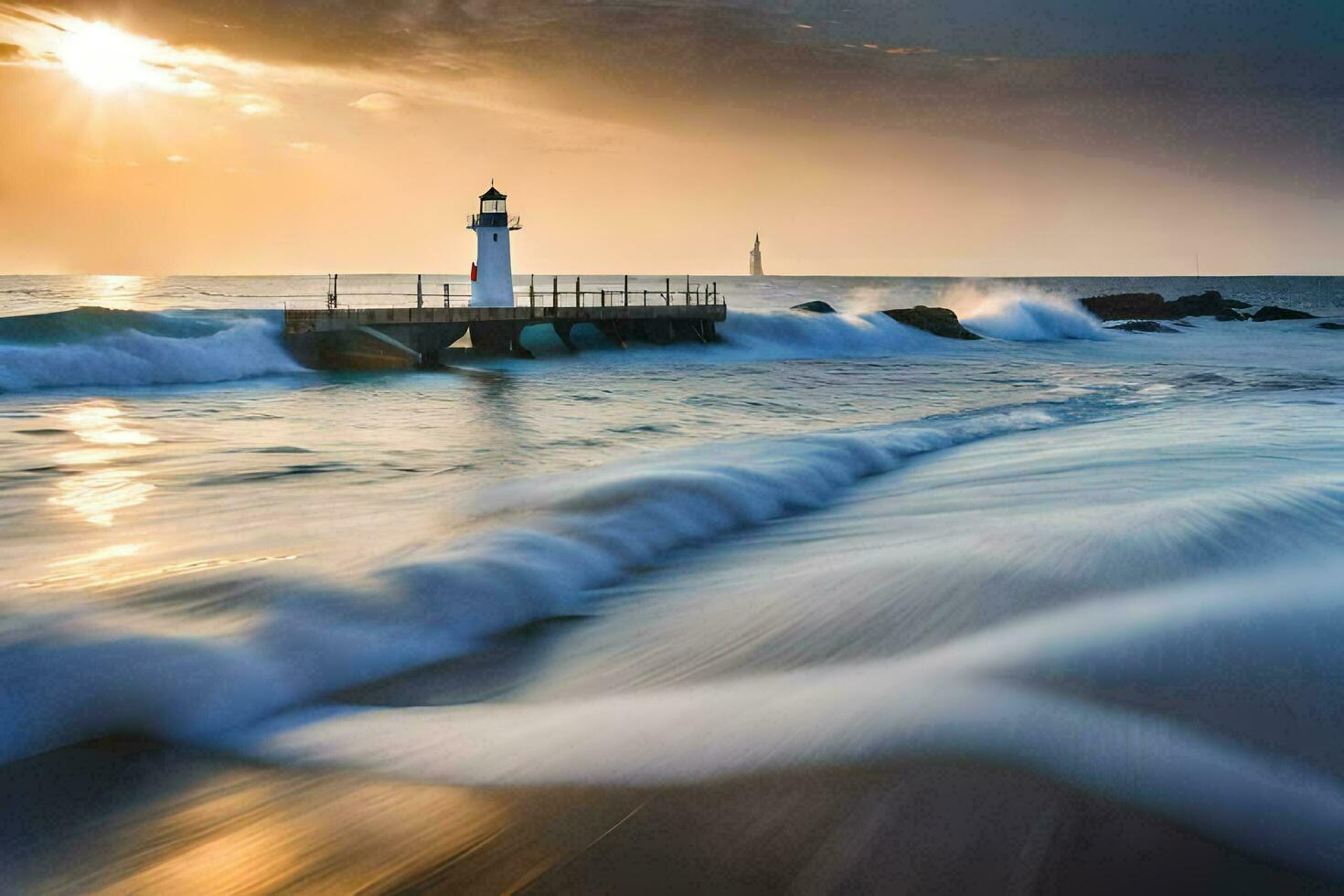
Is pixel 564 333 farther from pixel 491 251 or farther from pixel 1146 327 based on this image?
pixel 1146 327

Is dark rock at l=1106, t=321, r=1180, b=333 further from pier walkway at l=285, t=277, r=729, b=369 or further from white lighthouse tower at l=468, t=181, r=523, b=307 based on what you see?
white lighthouse tower at l=468, t=181, r=523, b=307

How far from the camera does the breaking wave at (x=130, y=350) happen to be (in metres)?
21.5

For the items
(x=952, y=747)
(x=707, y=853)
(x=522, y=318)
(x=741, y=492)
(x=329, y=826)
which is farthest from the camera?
(x=522, y=318)

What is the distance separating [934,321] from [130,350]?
95.9 ft

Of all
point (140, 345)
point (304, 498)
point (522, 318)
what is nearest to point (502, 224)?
point (522, 318)

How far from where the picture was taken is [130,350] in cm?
2356

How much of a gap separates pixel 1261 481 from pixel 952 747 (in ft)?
19.3

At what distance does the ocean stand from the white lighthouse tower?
2276cm

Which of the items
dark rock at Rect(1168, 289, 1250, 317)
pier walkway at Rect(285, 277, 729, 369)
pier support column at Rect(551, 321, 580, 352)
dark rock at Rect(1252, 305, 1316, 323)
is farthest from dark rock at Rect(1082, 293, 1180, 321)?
pier support column at Rect(551, 321, 580, 352)

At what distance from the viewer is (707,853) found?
293 centimetres

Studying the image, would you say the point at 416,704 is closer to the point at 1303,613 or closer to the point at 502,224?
the point at 1303,613

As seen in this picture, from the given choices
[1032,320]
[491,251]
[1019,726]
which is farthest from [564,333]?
[1019,726]

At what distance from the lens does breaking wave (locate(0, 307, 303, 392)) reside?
70.4 ft

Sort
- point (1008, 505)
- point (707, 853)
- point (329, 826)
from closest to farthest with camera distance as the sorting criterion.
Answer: point (707, 853), point (329, 826), point (1008, 505)
